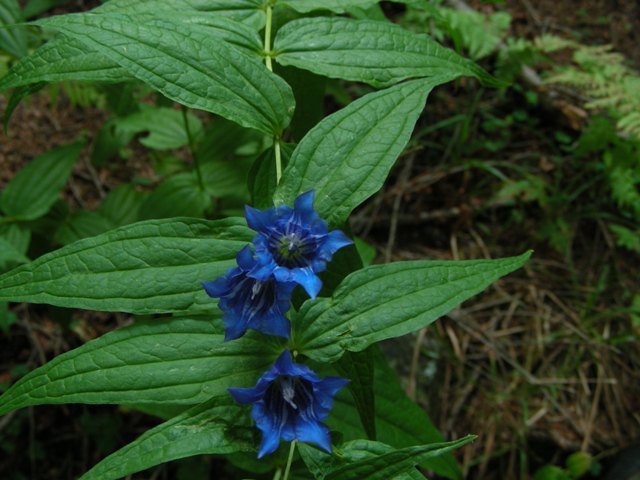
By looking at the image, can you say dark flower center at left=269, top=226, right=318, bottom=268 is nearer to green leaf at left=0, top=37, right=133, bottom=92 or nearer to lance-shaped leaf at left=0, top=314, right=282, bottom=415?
lance-shaped leaf at left=0, top=314, right=282, bottom=415

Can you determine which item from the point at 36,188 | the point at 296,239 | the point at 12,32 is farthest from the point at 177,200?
the point at 296,239

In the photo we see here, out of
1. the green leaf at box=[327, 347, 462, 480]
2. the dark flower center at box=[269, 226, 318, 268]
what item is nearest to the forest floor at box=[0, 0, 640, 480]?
the green leaf at box=[327, 347, 462, 480]

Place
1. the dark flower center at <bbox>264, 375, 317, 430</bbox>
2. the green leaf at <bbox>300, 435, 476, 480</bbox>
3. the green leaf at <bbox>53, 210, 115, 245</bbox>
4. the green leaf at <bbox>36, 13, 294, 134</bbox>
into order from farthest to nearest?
the green leaf at <bbox>53, 210, 115, 245</bbox>
the green leaf at <bbox>36, 13, 294, 134</bbox>
the dark flower center at <bbox>264, 375, 317, 430</bbox>
the green leaf at <bbox>300, 435, 476, 480</bbox>

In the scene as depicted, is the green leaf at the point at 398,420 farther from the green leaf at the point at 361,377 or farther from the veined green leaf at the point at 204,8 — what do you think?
the veined green leaf at the point at 204,8

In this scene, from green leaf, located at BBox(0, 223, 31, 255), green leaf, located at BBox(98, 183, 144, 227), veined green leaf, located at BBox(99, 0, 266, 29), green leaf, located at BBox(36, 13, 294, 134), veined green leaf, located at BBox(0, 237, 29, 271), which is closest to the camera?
green leaf, located at BBox(36, 13, 294, 134)

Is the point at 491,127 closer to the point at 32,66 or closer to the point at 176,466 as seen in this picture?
the point at 176,466

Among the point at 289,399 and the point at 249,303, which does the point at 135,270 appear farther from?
the point at 289,399
